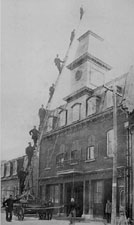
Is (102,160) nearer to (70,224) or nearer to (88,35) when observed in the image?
(70,224)

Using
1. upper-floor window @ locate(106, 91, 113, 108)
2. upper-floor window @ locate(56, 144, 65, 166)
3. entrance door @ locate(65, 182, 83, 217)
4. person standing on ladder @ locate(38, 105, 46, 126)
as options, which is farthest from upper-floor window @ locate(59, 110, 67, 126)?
person standing on ladder @ locate(38, 105, 46, 126)

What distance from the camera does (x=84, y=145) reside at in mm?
9688

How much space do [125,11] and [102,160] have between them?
3.89m

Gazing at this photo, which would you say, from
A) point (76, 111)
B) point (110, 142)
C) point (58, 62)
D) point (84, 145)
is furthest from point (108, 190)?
point (58, 62)

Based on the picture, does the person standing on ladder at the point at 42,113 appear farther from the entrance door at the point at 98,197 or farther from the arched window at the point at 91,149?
the entrance door at the point at 98,197

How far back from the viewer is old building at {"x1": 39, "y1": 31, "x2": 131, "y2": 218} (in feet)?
28.6

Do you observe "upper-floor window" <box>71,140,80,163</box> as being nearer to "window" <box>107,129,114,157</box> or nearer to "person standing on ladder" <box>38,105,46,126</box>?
"window" <box>107,129,114,157</box>

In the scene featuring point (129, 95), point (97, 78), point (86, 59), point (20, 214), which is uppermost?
point (86, 59)

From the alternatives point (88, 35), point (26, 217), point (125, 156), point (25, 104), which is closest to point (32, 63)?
point (25, 104)

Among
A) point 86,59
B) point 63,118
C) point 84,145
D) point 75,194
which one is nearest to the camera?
point 86,59

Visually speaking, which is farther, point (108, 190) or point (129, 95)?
point (108, 190)

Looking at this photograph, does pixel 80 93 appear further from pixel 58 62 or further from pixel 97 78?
pixel 58 62

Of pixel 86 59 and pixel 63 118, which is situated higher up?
pixel 86 59

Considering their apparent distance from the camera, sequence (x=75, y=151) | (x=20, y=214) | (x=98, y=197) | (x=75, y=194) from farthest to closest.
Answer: (x=75, y=194) < (x=75, y=151) < (x=98, y=197) < (x=20, y=214)
